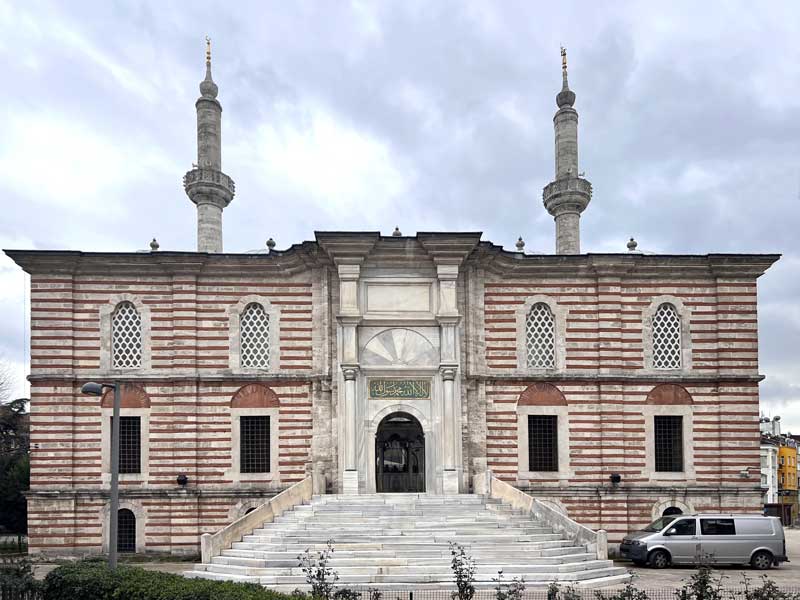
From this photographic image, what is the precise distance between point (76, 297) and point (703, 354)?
20.8m

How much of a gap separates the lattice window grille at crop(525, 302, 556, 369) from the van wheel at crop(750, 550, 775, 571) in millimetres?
8194

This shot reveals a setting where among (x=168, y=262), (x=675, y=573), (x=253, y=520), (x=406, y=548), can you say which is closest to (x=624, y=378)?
(x=675, y=573)

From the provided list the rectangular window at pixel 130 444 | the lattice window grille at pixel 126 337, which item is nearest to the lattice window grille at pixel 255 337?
the lattice window grille at pixel 126 337

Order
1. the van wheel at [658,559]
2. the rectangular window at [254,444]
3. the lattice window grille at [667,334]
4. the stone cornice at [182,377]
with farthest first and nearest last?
the lattice window grille at [667,334], the rectangular window at [254,444], the stone cornice at [182,377], the van wheel at [658,559]

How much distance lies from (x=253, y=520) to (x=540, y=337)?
37.3ft

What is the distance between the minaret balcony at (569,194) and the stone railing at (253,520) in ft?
54.9

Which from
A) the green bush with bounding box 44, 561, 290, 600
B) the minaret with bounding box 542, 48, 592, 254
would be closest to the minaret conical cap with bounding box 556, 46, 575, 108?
the minaret with bounding box 542, 48, 592, 254

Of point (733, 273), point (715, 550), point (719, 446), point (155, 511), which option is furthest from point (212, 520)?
point (733, 273)

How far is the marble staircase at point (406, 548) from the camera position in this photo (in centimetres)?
1850

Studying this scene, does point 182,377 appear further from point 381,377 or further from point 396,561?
point 396,561

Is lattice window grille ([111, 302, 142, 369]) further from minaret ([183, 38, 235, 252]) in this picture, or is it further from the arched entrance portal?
the arched entrance portal

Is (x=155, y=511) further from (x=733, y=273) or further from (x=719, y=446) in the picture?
(x=733, y=273)

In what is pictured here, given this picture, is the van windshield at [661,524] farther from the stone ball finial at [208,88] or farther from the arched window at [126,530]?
the stone ball finial at [208,88]

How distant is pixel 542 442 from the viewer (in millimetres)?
26344
